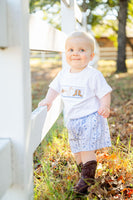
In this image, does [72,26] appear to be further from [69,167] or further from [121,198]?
[121,198]

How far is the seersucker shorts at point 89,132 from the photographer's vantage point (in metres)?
1.91

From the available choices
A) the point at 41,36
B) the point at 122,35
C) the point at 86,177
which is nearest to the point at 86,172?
the point at 86,177

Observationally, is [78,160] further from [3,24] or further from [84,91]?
[3,24]

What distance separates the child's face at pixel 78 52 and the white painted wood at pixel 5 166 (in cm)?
90

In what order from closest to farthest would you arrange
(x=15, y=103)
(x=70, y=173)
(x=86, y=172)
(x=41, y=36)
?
→ (x=15, y=103) < (x=41, y=36) < (x=86, y=172) < (x=70, y=173)

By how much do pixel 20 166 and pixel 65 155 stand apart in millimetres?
1152

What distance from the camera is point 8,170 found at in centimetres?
118

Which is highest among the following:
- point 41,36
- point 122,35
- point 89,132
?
Answer: point 122,35

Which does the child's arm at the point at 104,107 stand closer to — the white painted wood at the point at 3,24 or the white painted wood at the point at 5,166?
the white painted wood at the point at 5,166

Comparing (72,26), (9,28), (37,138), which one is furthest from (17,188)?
(72,26)

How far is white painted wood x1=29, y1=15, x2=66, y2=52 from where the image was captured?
5.15ft

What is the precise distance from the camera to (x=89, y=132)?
191 cm

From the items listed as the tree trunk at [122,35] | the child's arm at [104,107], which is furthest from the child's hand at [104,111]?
the tree trunk at [122,35]

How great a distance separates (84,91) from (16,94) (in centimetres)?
79
